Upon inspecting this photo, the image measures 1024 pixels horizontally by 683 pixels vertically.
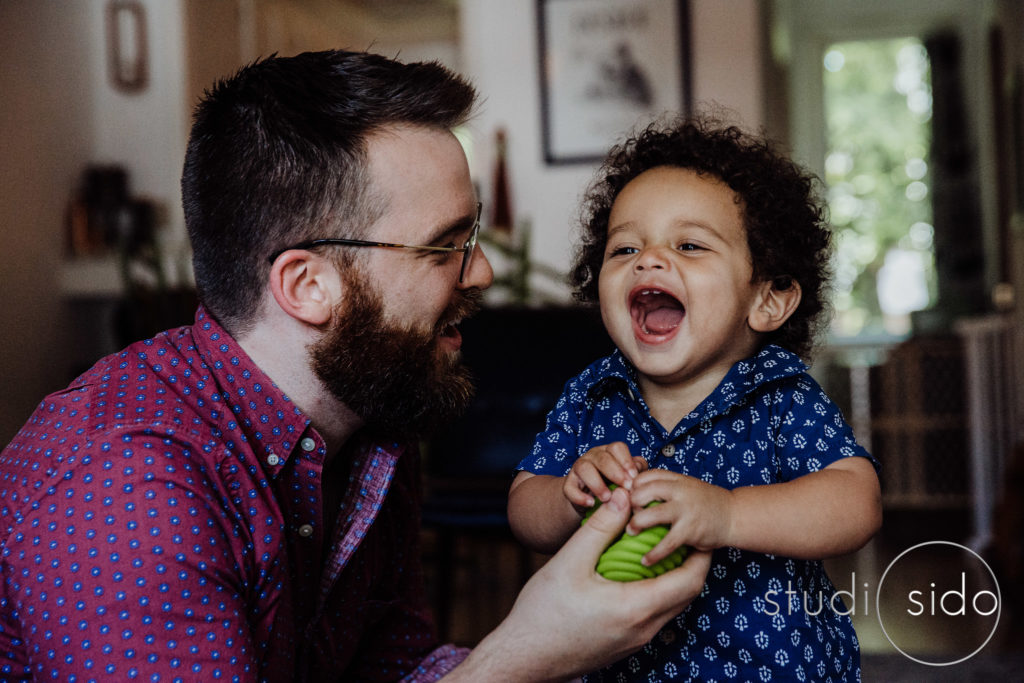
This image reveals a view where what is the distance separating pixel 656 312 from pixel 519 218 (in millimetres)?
3085

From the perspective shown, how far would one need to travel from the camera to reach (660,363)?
1.20 m

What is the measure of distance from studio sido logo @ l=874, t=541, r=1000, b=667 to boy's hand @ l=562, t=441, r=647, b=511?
1498mm

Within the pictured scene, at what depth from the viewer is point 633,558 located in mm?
913

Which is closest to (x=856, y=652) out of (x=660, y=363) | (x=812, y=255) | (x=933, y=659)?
(x=660, y=363)

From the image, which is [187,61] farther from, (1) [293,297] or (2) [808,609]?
(2) [808,609]

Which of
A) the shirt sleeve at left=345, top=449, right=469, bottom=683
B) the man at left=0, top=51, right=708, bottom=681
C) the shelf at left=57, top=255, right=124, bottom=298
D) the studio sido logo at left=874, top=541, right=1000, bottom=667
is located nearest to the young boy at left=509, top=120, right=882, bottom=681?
the man at left=0, top=51, right=708, bottom=681

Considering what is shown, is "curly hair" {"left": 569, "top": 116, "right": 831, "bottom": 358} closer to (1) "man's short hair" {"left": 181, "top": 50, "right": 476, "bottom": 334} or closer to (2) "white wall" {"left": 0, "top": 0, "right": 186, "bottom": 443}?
(1) "man's short hair" {"left": 181, "top": 50, "right": 476, "bottom": 334}

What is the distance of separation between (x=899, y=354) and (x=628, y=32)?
2.25m

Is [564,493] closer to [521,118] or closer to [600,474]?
[600,474]

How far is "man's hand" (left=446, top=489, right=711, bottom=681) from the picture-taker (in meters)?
0.91

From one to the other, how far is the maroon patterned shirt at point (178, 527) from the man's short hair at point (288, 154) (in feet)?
0.36

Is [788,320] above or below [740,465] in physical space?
above

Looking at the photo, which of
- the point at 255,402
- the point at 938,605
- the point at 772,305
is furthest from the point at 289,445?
the point at 938,605

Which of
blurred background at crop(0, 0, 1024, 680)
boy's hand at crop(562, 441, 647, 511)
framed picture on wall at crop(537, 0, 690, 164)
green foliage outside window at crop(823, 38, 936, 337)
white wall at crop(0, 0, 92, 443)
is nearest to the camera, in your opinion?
boy's hand at crop(562, 441, 647, 511)
